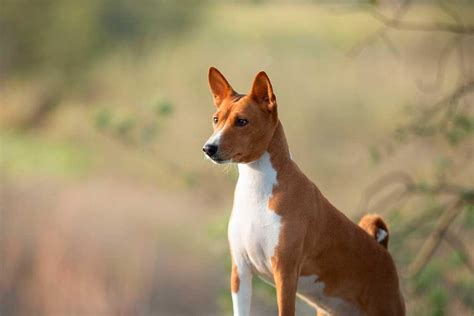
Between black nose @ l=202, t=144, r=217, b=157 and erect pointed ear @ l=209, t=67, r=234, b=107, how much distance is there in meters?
0.20

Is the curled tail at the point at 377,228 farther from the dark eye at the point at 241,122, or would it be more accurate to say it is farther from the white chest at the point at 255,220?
the dark eye at the point at 241,122

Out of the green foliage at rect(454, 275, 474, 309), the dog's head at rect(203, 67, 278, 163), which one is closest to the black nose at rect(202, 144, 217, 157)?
the dog's head at rect(203, 67, 278, 163)

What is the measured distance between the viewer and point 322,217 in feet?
6.95

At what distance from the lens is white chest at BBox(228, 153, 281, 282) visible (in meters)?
2.02

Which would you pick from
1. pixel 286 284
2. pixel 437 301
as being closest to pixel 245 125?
pixel 286 284

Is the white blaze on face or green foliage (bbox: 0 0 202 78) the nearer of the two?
the white blaze on face

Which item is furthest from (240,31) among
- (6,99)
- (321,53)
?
(6,99)

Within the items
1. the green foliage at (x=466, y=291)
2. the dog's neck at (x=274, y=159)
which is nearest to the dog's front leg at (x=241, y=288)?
the dog's neck at (x=274, y=159)

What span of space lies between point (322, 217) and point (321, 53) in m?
4.07

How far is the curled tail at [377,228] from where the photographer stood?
2.38 meters

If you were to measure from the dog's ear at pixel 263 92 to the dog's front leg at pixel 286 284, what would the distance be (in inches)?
13.3

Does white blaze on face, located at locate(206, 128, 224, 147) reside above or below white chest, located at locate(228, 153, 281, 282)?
above

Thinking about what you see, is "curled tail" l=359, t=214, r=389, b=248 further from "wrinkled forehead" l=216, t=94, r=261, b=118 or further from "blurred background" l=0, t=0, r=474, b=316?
"blurred background" l=0, t=0, r=474, b=316

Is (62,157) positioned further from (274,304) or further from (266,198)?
(266,198)
